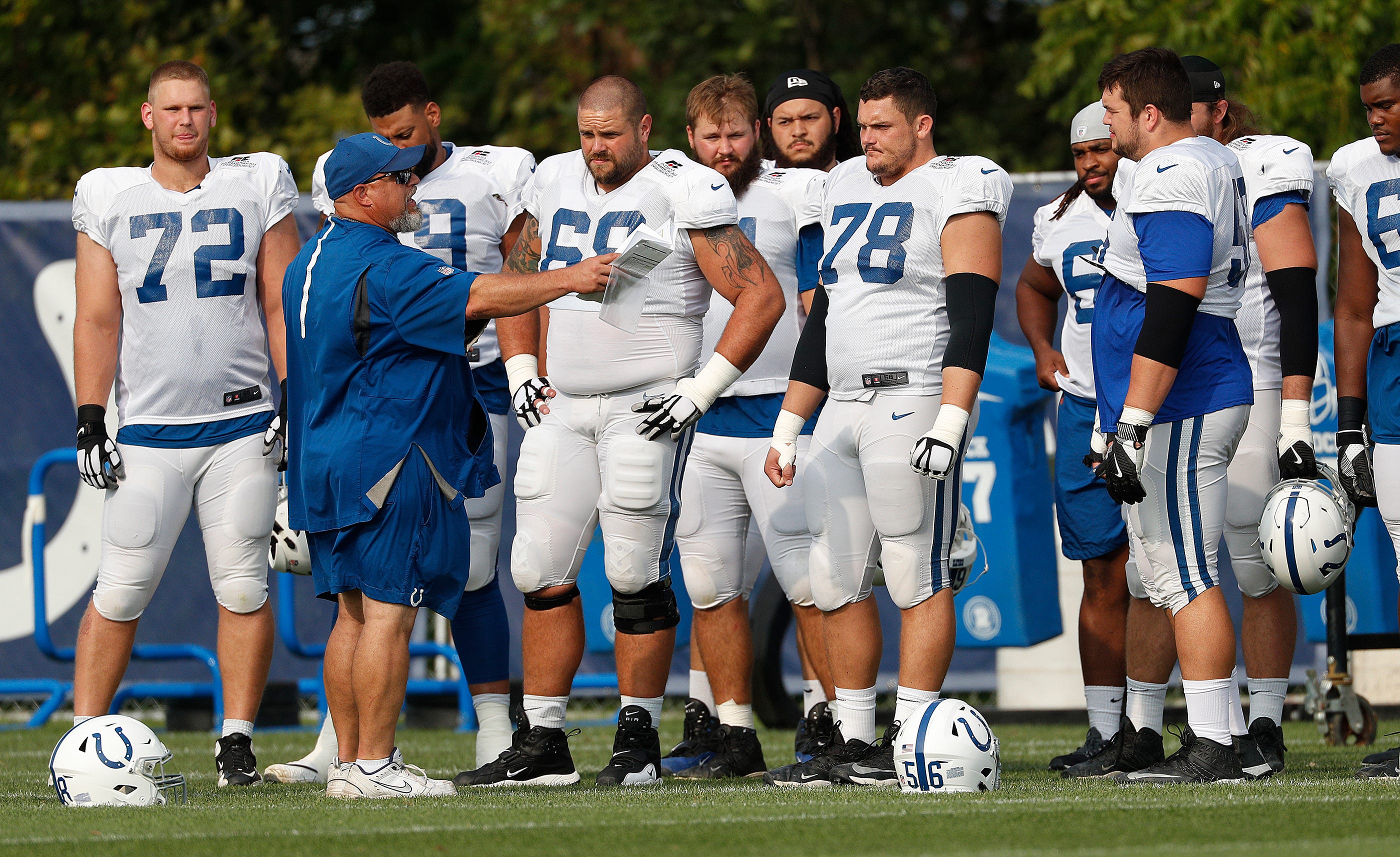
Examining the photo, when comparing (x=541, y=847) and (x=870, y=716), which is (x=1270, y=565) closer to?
(x=870, y=716)

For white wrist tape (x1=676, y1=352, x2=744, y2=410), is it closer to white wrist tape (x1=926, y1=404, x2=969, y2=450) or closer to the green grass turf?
white wrist tape (x1=926, y1=404, x2=969, y2=450)

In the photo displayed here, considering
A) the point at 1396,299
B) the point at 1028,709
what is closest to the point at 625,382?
the point at 1396,299

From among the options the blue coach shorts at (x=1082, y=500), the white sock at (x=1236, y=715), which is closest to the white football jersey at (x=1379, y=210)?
the blue coach shorts at (x=1082, y=500)

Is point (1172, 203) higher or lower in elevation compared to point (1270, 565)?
higher

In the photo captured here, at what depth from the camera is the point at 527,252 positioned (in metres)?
5.97

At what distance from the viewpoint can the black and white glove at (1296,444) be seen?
5656 millimetres

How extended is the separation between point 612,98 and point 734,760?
7.34 ft

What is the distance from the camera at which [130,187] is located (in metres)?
6.23

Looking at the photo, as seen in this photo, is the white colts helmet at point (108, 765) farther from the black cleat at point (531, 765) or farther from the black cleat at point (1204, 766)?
the black cleat at point (1204, 766)

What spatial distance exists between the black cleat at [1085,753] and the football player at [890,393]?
0.83m

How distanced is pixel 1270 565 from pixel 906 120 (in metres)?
1.76

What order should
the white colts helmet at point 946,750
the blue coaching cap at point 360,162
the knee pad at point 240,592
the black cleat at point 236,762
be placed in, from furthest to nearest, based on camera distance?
the knee pad at point 240,592 < the black cleat at point 236,762 < the blue coaching cap at point 360,162 < the white colts helmet at point 946,750

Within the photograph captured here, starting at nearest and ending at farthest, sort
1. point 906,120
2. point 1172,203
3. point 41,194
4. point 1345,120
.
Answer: point 1172,203
point 906,120
point 1345,120
point 41,194

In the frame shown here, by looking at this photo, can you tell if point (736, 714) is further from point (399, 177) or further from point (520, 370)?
point (399, 177)
